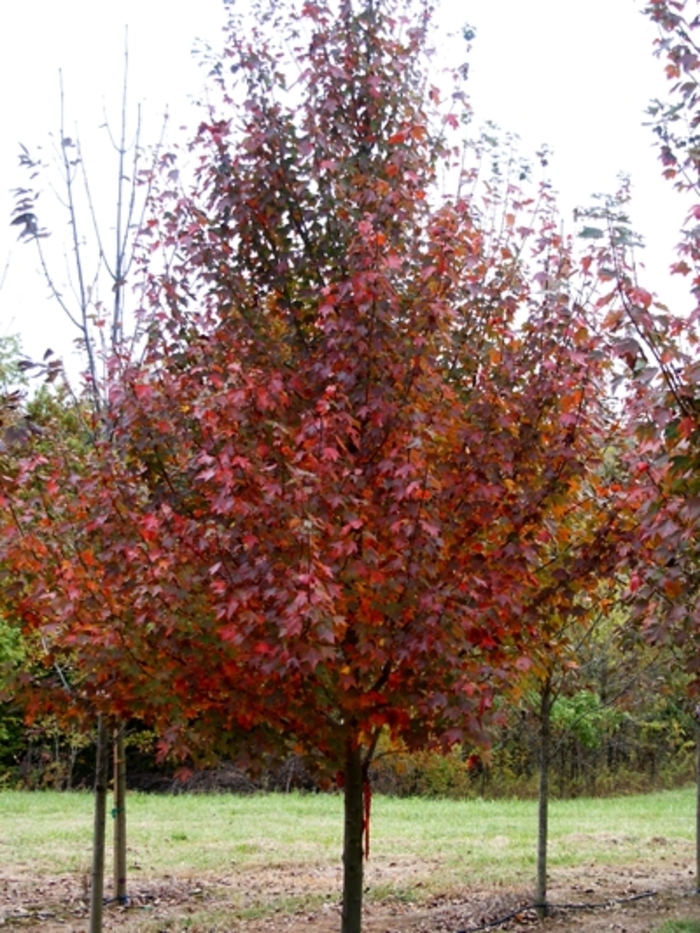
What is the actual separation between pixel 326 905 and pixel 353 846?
3.13 m

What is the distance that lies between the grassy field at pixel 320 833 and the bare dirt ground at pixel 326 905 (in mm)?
617

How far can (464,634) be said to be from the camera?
4.91m

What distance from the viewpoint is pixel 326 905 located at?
28.9 ft

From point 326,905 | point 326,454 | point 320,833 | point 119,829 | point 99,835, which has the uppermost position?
point 326,454

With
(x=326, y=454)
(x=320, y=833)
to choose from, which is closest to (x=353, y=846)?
(x=326, y=454)

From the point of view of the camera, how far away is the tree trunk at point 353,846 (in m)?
5.89

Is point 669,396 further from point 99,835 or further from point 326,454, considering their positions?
point 99,835

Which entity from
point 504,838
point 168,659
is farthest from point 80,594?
point 504,838

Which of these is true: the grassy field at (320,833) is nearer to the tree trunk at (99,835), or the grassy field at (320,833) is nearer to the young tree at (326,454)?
the tree trunk at (99,835)

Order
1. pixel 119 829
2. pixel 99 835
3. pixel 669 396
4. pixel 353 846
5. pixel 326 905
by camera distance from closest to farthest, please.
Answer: pixel 669 396 → pixel 353 846 → pixel 99 835 → pixel 119 829 → pixel 326 905

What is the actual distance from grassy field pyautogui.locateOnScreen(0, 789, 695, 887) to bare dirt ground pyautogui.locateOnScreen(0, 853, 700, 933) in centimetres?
62

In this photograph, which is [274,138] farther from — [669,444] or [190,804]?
[190,804]

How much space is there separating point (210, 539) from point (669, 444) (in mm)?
2001

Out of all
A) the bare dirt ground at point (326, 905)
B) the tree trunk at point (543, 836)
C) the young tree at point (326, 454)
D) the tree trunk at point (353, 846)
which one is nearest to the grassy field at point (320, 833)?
the bare dirt ground at point (326, 905)
